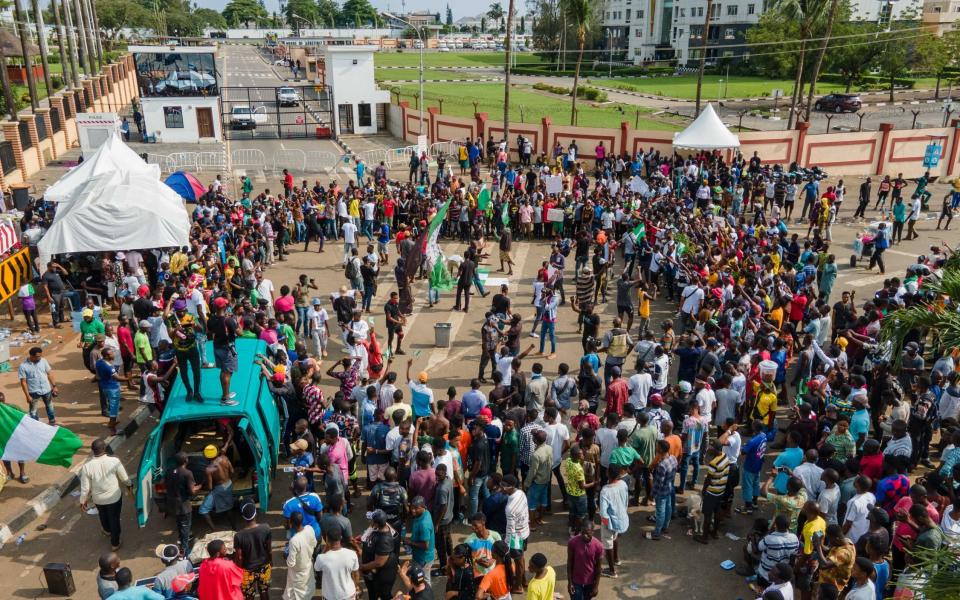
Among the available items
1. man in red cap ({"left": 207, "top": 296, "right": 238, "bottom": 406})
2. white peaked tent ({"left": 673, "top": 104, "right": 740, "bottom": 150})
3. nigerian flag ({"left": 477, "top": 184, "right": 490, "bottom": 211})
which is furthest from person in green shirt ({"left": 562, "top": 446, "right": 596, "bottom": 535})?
white peaked tent ({"left": 673, "top": 104, "right": 740, "bottom": 150})

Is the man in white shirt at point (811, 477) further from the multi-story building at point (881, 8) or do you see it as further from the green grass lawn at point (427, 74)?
the multi-story building at point (881, 8)

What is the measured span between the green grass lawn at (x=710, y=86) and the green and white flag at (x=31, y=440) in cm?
5886

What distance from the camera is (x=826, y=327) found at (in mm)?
12852

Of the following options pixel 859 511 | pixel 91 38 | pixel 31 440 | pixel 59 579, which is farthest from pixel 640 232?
pixel 91 38

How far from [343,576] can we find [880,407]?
28.3ft

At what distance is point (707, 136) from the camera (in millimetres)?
25516

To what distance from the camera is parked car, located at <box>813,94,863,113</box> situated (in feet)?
169

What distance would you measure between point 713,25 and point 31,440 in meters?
95.5

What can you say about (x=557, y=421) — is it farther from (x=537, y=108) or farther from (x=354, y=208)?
(x=537, y=108)

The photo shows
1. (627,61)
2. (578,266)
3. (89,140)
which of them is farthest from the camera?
(627,61)

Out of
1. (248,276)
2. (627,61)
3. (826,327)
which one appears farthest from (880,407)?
(627,61)

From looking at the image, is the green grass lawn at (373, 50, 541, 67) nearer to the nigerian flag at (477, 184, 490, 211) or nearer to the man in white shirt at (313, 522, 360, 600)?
the nigerian flag at (477, 184, 490, 211)

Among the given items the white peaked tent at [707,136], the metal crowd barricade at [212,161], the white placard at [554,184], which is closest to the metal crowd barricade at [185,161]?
the metal crowd barricade at [212,161]

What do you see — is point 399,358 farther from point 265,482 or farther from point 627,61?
point 627,61
